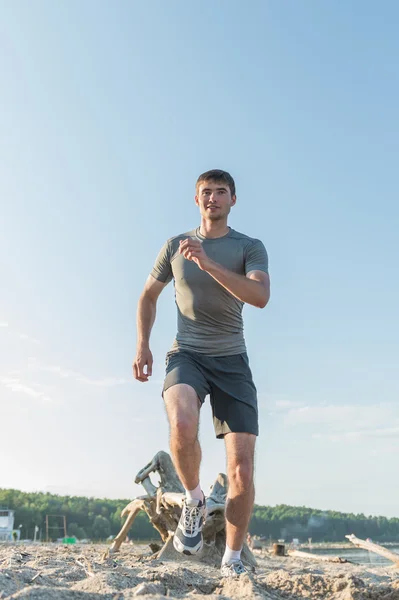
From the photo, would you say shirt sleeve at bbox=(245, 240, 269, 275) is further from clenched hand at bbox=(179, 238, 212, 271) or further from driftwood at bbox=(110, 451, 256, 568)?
driftwood at bbox=(110, 451, 256, 568)

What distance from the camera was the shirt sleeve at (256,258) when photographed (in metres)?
4.31

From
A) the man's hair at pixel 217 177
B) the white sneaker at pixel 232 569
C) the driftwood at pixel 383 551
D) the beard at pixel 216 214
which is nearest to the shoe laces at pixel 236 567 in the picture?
the white sneaker at pixel 232 569

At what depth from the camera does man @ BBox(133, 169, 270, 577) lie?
13.0ft

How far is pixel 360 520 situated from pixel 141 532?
5088cm

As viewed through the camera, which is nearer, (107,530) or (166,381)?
(166,381)

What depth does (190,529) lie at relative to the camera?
3.99 m

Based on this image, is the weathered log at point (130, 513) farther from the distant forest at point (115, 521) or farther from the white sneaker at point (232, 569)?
the distant forest at point (115, 521)

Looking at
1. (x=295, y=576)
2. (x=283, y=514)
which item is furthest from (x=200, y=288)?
(x=283, y=514)

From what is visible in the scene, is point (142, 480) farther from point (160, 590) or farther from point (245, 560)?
point (160, 590)

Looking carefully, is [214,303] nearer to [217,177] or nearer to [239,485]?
[217,177]

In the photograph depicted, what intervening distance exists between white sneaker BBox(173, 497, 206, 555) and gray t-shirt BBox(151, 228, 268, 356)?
113 cm

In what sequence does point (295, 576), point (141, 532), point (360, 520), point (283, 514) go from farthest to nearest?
point (360, 520)
point (283, 514)
point (141, 532)
point (295, 576)

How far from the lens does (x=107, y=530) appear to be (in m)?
87.2

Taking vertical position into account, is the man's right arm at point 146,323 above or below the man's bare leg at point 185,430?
above
